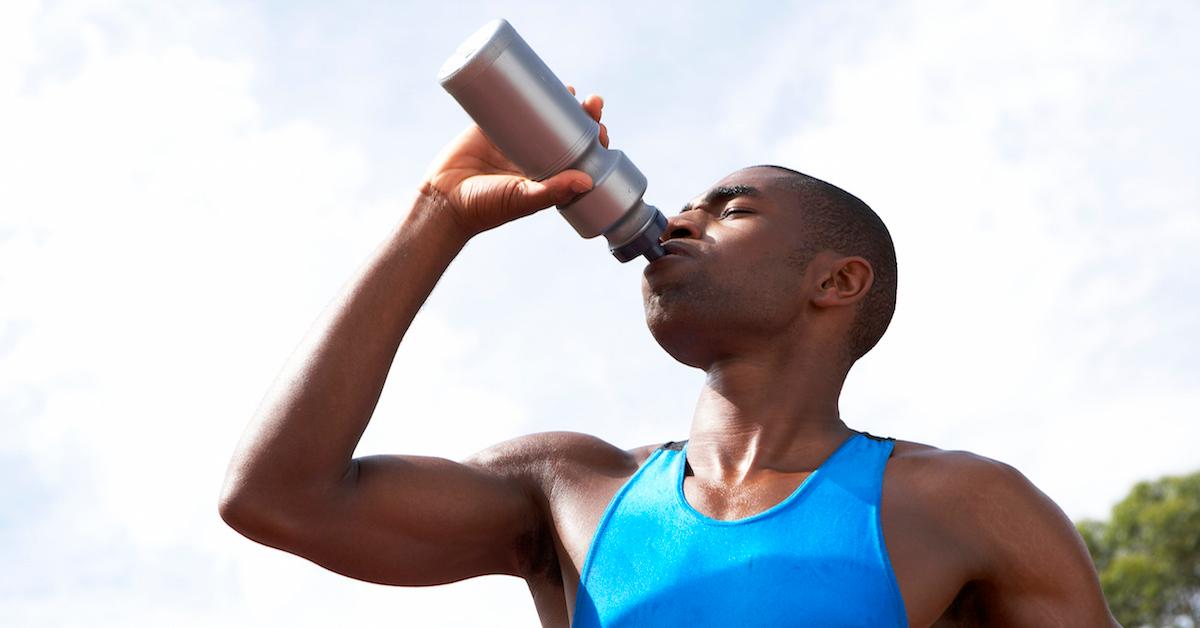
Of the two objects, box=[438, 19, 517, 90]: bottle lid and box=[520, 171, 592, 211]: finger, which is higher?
box=[438, 19, 517, 90]: bottle lid

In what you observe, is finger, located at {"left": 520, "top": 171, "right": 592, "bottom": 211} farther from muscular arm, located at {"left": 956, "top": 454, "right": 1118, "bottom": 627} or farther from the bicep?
muscular arm, located at {"left": 956, "top": 454, "right": 1118, "bottom": 627}

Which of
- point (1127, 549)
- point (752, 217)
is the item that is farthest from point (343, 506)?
point (1127, 549)

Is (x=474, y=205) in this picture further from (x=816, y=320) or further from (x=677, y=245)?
(x=816, y=320)

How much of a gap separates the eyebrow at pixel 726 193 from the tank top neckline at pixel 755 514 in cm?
79

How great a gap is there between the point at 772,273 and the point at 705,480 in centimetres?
63

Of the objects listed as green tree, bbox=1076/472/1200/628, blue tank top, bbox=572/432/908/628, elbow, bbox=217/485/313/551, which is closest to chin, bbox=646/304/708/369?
blue tank top, bbox=572/432/908/628

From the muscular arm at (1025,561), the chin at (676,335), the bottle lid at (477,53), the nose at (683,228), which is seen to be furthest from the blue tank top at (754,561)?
the bottle lid at (477,53)

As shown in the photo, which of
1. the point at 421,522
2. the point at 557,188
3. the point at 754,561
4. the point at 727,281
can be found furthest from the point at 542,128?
the point at 754,561

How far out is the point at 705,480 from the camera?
3768 millimetres

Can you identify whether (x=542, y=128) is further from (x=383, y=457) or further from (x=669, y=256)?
(x=383, y=457)

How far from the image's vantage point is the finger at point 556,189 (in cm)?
354

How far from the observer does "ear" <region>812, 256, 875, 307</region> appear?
402 centimetres

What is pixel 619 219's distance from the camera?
365 centimetres

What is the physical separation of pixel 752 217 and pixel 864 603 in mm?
1223
